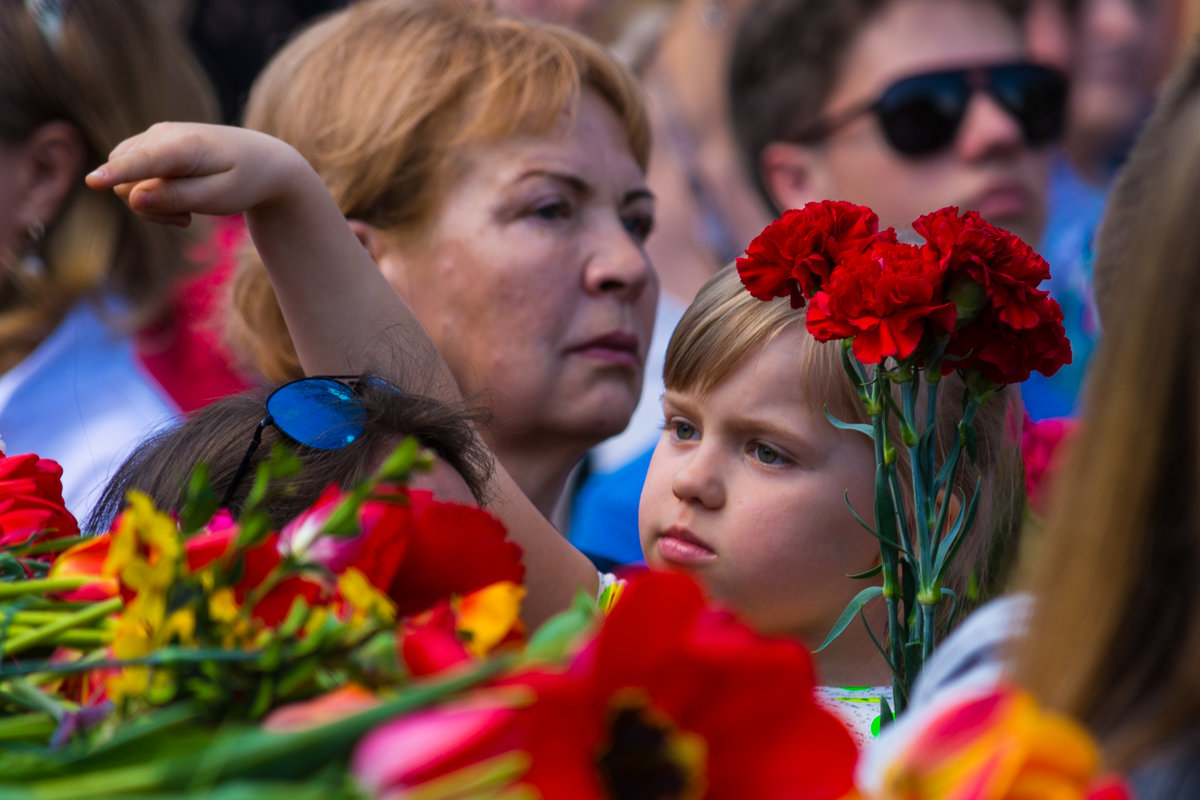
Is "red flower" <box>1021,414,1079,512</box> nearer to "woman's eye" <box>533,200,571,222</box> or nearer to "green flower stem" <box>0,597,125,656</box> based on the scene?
Result: "woman's eye" <box>533,200,571,222</box>

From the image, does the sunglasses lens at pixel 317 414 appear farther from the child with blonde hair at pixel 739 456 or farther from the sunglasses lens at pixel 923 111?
the sunglasses lens at pixel 923 111

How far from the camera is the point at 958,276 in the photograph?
1.16 metres

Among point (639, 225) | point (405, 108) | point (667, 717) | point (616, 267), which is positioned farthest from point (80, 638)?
point (639, 225)

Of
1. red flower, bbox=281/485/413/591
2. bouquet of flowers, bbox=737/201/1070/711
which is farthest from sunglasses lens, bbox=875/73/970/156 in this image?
red flower, bbox=281/485/413/591

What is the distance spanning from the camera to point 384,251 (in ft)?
7.29

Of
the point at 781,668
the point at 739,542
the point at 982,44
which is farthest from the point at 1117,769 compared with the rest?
the point at 982,44

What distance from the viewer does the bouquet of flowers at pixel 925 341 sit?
112 cm

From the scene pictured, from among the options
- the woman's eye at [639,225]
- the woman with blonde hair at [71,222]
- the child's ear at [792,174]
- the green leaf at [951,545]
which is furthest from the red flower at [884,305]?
the child's ear at [792,174]

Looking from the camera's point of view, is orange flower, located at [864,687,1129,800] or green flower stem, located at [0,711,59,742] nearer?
orange flower, located at [864,687,1129,800]

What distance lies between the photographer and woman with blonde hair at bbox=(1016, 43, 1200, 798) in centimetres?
63

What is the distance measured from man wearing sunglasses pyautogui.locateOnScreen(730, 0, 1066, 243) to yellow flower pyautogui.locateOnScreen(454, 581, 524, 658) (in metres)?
2.67

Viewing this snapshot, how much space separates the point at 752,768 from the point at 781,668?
49 millimetres

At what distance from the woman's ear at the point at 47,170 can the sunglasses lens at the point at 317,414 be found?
1.85 meters

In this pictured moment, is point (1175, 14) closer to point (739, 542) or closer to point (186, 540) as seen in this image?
point (739, 542)
